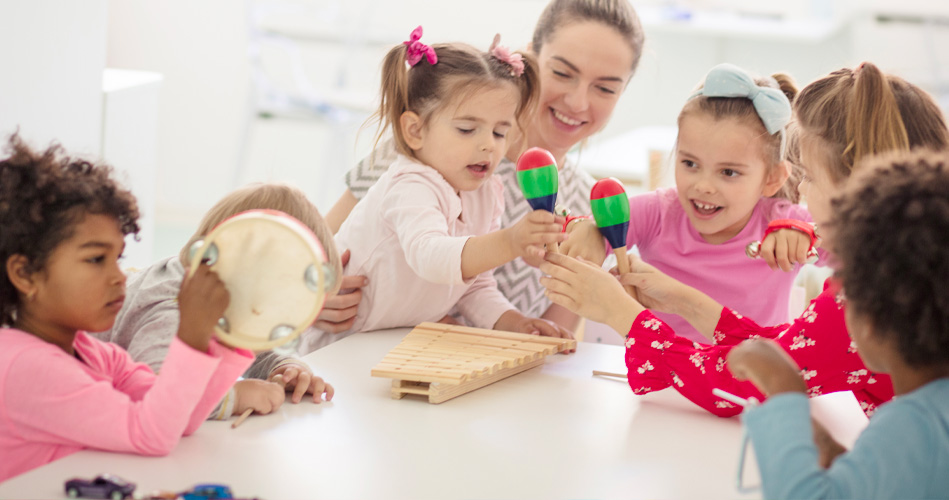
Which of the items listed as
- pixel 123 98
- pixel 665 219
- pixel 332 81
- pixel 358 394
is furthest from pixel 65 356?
pixel 332 81

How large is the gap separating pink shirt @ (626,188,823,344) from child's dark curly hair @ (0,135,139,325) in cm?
109

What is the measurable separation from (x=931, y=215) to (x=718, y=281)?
108cm

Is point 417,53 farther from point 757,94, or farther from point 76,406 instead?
point 76,406

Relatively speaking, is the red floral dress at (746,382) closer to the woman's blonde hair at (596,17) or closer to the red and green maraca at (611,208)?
the red and green maraca at (611,208)

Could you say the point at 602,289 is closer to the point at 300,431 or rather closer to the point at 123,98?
the point at 300,431

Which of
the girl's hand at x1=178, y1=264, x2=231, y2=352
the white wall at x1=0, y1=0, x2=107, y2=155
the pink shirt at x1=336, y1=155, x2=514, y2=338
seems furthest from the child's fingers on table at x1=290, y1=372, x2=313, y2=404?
the white wall at x1=0, y1=0, x2=107, y2=155

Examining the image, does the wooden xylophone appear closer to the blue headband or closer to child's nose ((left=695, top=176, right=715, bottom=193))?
child's nose ((left=695, top=176, right=715, bottom=193))

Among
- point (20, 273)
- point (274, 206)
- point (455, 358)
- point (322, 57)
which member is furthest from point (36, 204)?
point (322, 57)

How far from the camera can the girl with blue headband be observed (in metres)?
1.61

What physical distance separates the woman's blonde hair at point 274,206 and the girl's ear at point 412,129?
36cm

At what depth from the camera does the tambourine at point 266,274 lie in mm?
842

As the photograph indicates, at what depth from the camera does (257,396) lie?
1.07 meters

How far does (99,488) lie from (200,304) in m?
0.19

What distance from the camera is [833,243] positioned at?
0.79 meters
